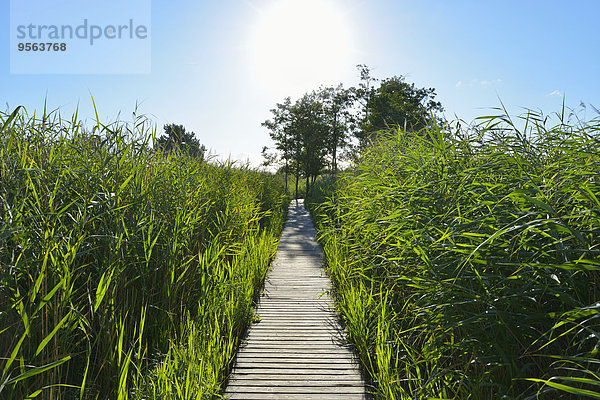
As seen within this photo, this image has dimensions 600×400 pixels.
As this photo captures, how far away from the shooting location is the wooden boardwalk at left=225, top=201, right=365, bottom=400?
275 centimetres

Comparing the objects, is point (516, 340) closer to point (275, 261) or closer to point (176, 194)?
point (176, 194)

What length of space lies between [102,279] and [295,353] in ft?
6.38

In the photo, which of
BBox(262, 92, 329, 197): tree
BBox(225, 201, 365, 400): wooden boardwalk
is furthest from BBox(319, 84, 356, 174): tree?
BBox(225, 201, 365, 400): wooden boardwalk

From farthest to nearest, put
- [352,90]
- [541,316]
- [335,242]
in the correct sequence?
[352,90] → [335,242] → [541,316]

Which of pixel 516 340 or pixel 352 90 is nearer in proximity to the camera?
pixel 516 340

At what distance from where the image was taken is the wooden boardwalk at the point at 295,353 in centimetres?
275

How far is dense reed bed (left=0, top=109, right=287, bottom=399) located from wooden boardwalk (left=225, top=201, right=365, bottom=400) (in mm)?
221

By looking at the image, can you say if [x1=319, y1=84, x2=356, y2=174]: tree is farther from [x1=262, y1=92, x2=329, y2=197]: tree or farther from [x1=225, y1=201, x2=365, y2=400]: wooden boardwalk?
[x1=225, y1=201, x2=365, y2=400]: wooden boardwalk

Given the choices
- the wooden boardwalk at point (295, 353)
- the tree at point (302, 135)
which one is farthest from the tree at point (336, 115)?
the wooden boardwalk at point (295, 353)

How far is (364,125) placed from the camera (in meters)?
25.8

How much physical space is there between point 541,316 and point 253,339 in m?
2.61

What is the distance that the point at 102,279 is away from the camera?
2.07m

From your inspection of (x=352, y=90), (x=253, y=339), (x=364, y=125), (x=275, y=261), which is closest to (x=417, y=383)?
(x=253, y=339)

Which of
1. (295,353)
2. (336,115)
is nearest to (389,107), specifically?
(336,115)
